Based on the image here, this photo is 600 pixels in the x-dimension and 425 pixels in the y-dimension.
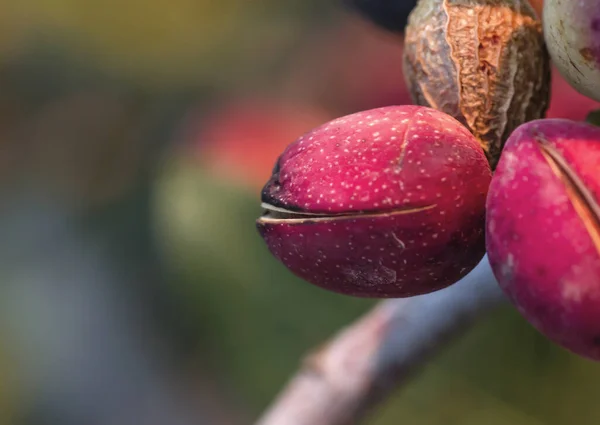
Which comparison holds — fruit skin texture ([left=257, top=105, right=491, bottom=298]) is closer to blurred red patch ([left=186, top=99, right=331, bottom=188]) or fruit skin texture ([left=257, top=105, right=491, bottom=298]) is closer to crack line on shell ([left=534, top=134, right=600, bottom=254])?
crack line on shell ([left=534, top=134, right=600, bottom=254])

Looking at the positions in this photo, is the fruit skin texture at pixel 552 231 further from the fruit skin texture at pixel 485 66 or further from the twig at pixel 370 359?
the twig at pixel 370 359

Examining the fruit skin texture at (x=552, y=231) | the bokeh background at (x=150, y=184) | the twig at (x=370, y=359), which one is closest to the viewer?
the fruit skin texture at (x=552, y=231)

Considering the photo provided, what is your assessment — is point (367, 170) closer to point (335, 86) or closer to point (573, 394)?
point (573, 394)

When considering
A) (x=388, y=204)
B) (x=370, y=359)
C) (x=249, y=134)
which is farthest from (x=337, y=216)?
(x=249, y=134)

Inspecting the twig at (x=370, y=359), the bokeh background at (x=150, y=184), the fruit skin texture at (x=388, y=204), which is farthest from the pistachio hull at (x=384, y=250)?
the bokeh background at (x=150, y=184)

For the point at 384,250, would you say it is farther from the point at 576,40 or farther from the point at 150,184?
the point at 150,184

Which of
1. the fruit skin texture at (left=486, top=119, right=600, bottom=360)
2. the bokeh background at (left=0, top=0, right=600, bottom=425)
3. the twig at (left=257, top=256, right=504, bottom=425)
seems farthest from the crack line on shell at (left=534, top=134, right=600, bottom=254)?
the bokeh background at (left=0, top=0, right=600, bottom=425)

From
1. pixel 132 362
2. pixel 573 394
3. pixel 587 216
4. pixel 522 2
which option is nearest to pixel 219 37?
pixel 132 362
